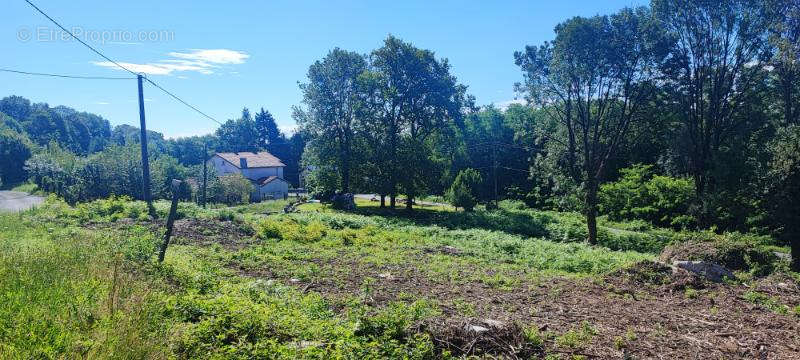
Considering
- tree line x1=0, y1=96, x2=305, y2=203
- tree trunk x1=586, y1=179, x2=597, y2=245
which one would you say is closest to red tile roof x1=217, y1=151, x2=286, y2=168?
tree line x1=0, y1=96, x2=305, y2=203

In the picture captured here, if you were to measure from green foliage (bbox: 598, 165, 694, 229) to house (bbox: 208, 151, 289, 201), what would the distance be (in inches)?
1647

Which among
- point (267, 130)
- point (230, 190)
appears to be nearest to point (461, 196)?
point (230, 190)

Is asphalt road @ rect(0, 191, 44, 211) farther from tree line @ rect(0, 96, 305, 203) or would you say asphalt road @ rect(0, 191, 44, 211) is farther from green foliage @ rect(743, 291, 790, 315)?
green foliage @ rect(743, 291, 790, 315)

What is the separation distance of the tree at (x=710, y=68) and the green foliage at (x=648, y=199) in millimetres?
3699

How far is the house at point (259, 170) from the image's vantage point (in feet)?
198

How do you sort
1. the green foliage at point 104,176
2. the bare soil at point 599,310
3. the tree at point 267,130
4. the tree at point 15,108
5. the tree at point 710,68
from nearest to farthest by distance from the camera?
the bare soil at point 599,310 < the tree at point 710,68 < the green foliage at point 104,176 < the tree at point 267,130 < the tree at point 15,108

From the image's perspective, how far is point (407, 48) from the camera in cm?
3466

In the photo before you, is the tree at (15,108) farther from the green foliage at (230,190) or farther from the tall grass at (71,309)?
the tall grass at (71,309)

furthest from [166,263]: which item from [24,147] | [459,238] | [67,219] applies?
[24,147]

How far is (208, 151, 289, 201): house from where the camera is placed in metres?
60.5

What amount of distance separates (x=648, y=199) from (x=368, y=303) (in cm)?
2988

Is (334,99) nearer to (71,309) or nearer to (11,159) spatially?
(71,309)

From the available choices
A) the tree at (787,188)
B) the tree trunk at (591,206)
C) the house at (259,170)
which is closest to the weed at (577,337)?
the tree at (787,188)

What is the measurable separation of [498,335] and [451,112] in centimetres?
3110
